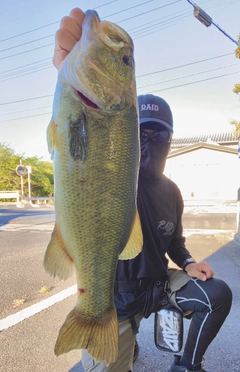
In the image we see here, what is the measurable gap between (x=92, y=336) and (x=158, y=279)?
94cm

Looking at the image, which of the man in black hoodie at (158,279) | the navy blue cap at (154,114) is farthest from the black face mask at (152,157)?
the navy blue cap at (154,114)

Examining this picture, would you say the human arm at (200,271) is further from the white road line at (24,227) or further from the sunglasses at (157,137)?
the white road line at (24,227)

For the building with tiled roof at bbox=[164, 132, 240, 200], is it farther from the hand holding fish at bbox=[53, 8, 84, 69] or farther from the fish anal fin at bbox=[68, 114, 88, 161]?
the fish anal fin at bbox=[68, 114, 88, 161]

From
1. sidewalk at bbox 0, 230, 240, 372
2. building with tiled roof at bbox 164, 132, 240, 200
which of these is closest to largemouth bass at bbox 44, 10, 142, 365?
sidewalk at bbox 0, 230, 240, 372

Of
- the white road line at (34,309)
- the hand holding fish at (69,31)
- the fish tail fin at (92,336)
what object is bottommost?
the white road line at (34,309)

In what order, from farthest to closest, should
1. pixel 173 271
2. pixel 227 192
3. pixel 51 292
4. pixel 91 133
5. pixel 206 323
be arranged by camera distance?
pixel 227 192
pixel 51 292
pixel 173 271
pixel 206 323
pixel 91 133

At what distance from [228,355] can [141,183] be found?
1.72 m

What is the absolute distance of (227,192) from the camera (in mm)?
21125

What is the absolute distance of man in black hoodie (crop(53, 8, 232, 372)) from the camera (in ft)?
7.13

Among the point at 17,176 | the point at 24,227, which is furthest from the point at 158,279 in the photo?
the point at 17,176

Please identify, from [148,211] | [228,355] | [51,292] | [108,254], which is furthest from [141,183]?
[51,292]

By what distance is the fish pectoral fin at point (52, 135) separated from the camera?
136cm

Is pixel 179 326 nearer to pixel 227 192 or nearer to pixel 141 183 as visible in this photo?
pixel 141 183

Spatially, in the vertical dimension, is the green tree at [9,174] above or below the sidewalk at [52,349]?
above
